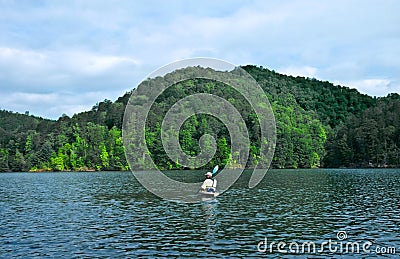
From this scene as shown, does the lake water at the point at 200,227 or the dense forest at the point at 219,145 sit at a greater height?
the dense forest at the point at 219,145

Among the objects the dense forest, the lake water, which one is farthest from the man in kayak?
the dense forest

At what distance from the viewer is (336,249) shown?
1023 inches

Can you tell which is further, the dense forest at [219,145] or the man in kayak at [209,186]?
the dense forest at [219,145]

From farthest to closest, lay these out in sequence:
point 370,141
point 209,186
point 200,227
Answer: point 370,141 < point 209,186 < point 200,227

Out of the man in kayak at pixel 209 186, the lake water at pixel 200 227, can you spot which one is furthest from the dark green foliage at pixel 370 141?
the man in kayak at pixel 209 186

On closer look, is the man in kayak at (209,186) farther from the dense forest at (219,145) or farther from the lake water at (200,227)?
the dense forest at (219,145)

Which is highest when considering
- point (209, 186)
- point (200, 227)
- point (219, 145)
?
point (219, 145)

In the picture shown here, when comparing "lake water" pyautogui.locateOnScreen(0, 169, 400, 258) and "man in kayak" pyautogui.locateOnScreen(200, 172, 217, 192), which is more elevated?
"man in kayak" pyautogui.locateOnScreen(200, 172, 217, 192)

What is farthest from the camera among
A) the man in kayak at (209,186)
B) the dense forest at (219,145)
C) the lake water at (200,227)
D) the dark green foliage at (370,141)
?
the dense forest at (219,145)

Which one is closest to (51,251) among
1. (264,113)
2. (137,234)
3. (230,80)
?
(137,234)

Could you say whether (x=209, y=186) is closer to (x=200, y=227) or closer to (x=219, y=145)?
(x=200, y=227)

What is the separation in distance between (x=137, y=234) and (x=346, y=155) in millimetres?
152428

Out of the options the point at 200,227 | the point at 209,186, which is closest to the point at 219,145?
the point at 209,186

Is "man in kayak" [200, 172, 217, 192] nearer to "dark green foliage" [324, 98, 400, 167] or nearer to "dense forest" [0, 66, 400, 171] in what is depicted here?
"dense forest" [0, 66, 400, 171]
